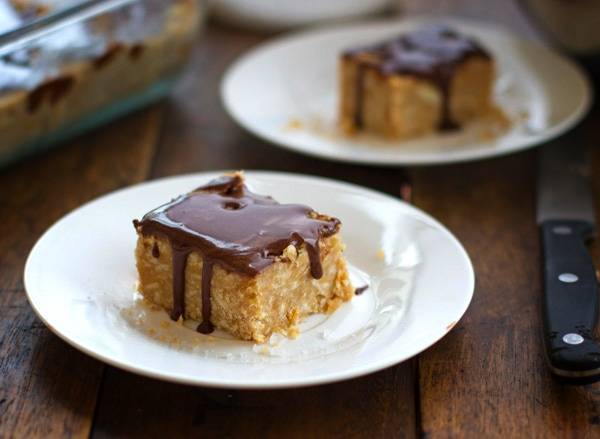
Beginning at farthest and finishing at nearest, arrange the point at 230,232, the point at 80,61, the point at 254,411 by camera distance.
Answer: the point at 80,61 < the point at 230,232 < the point at 254,411

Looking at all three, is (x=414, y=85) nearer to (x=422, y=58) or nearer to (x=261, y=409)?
(x=422, y=58)

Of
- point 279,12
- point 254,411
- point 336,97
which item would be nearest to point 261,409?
point 254,411

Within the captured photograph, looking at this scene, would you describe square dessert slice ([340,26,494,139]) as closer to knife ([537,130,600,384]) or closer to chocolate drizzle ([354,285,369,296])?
knife ([537,130,600,384])

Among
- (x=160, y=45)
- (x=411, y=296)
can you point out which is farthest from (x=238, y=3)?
(x=411, y=296)

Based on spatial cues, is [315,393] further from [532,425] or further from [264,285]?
[532,425]

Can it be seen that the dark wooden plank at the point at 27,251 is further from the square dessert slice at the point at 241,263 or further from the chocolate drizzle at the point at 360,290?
the chocolate drizzle at the point at 360,290

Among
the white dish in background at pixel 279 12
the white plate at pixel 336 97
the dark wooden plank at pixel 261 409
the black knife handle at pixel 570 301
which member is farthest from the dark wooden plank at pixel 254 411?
the white dish in background at pixel 279 12

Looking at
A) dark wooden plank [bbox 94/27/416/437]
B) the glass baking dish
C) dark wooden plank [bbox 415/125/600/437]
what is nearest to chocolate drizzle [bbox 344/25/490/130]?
dark wooden plank [bbox 415/125/600/437]
